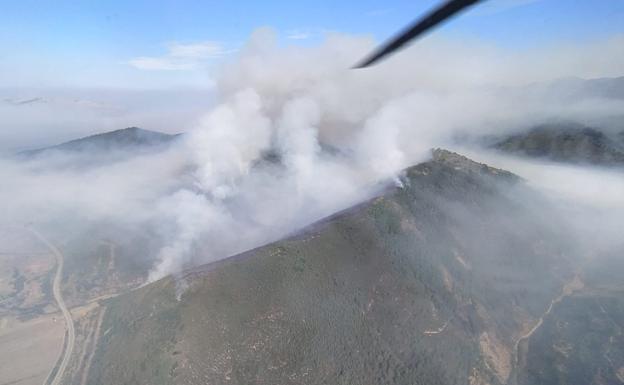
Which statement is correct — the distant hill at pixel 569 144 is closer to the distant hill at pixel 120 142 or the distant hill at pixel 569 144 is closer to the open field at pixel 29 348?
the distant hill at pixel 120 142

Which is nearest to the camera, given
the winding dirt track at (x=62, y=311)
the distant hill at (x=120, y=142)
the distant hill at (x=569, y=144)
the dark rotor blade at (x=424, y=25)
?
the dark rotor blade at (x=424, y=25)

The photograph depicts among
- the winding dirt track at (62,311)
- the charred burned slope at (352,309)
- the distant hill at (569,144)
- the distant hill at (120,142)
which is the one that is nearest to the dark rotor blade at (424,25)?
the charred burned slope at (352,309)

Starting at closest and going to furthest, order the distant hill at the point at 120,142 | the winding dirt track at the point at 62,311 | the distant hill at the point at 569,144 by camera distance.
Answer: the winding dirt track at the point at 62,311, the distant hill at the point at 569,144, the distant hill at the point at 120,142

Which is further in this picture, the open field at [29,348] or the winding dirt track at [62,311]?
the open field at [29,348]

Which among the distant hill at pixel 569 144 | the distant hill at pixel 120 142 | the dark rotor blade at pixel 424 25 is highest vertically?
the dark rotor blade at pixel 424 25

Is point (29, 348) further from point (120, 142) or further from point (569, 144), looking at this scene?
point (569, 144)

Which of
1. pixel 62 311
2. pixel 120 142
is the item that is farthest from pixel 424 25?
pixel 120 142
